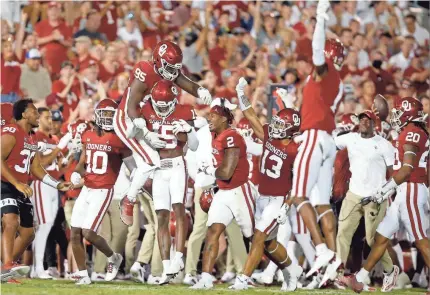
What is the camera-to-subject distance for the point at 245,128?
593 inches

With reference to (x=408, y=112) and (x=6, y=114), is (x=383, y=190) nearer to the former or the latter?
(x=408, y=112)

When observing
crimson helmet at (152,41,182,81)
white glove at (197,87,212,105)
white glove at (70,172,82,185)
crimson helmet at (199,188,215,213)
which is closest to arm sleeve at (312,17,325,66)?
white glove at (197,87,212,105)

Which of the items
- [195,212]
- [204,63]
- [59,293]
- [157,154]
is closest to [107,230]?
[195,212]

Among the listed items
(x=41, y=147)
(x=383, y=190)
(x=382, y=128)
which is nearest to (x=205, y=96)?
(x=383, y=190)

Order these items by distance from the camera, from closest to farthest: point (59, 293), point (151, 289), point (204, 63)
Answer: point (59, 293) → point (151, 289) → point (204, 63)

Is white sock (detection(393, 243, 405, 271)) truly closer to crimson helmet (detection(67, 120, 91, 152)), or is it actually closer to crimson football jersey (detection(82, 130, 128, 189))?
crimson football jersey (detection(82, 130, 128, 189))

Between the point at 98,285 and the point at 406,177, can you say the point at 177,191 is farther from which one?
the point at 406,177

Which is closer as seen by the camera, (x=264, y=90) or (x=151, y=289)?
(x=151, y=289)

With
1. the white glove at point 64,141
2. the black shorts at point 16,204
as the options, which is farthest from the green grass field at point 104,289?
the white glove at point 64,141

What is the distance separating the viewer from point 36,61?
1784 cm

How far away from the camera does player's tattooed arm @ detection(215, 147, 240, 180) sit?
13000 mm

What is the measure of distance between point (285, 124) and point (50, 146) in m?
3.42

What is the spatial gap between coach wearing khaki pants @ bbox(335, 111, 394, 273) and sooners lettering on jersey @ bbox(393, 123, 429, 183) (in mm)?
815

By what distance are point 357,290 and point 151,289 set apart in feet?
7.01
